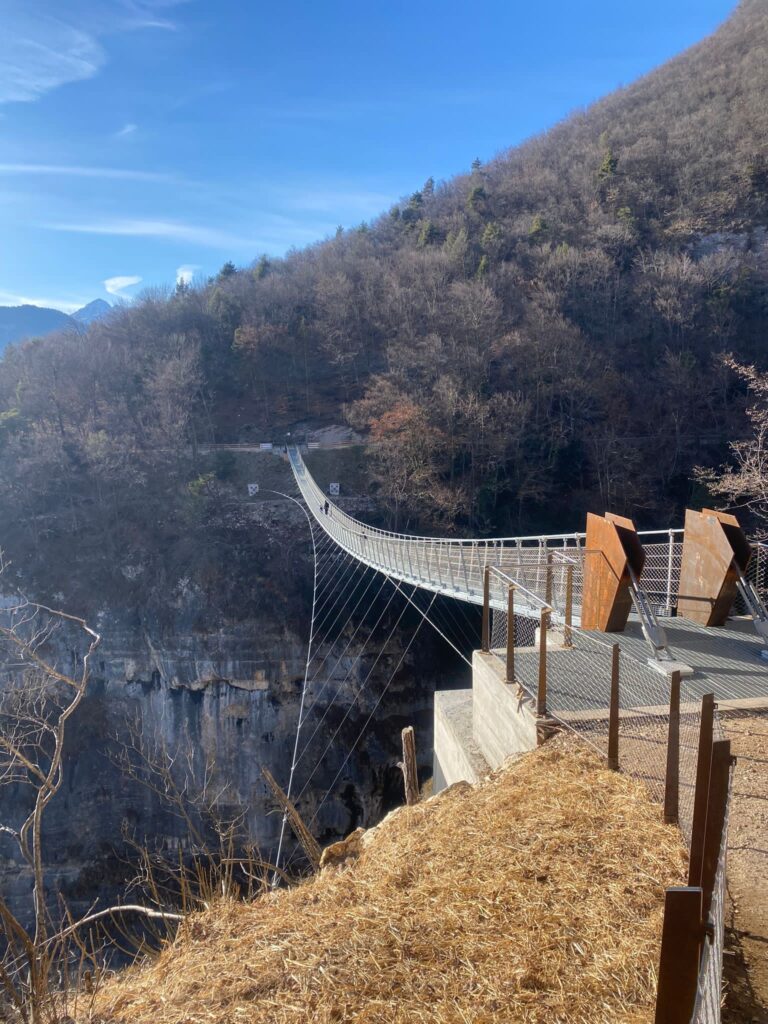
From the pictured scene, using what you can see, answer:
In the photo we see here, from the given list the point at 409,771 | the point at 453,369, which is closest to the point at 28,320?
the point at 453,369

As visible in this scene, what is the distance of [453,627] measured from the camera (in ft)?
62.8

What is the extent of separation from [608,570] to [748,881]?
3277 millimetres

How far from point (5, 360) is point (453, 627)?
25.1 m

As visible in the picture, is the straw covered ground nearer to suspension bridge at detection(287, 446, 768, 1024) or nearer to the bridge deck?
suspension bridge at detection(287, 446, 768, 1024)

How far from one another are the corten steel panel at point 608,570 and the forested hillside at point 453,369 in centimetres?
1493

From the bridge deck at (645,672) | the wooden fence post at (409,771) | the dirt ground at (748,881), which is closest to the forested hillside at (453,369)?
the wooden fence post at (409,771)

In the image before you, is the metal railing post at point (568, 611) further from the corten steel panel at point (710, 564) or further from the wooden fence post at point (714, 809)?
the wooden fence post at point (714, 809)

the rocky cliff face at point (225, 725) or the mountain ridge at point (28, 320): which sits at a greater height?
the mountain ridge at point (28, 320)

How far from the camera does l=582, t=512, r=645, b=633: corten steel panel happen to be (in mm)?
5430

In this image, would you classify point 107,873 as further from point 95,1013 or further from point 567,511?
point 567,511

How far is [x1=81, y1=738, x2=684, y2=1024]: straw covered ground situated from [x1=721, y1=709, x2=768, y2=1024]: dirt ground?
23cm

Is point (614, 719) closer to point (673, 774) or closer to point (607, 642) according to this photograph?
point (673, 774)

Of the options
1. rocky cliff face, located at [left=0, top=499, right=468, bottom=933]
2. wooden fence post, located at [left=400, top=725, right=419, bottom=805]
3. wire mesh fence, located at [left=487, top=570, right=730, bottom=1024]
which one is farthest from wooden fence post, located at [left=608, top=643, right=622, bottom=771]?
rocky cliff face, located at [left=0, top=499, right=468, bottom=933]

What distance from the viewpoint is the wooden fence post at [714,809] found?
145 centimetres
